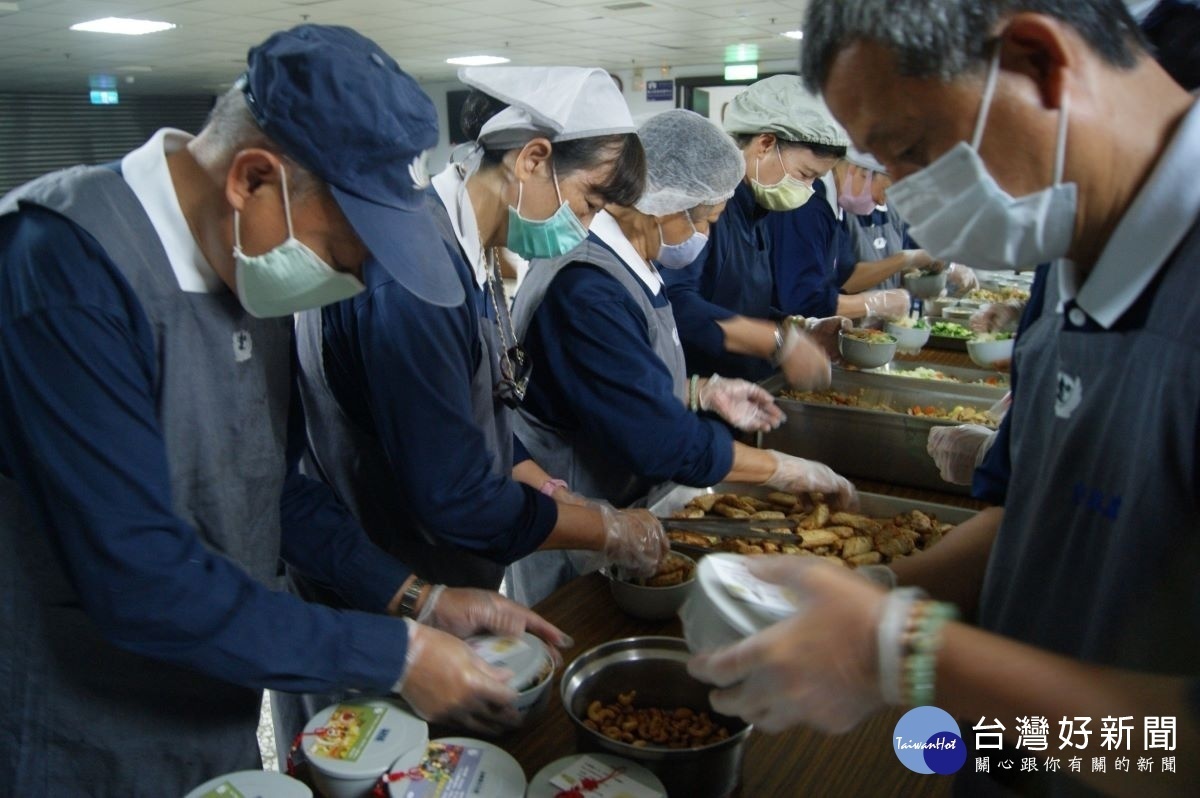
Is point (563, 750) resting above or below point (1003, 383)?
above

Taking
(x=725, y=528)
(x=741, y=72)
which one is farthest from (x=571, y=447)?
(x=741, y=72)

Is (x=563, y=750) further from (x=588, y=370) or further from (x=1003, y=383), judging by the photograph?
(x=1003, y=383)

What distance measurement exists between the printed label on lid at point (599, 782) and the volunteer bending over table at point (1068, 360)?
196 millimetres

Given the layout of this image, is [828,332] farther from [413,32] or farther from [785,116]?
[413,32]

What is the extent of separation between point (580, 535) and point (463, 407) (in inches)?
15.3

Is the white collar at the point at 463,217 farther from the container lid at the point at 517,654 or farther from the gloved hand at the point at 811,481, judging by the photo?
the gloved hand at the point at 811,481

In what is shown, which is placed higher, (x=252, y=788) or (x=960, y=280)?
→ (x=252, y=788)

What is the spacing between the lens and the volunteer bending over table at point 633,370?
6.25 ft

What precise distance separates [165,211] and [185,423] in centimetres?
28

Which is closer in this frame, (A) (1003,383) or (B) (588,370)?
(B) (588,370)

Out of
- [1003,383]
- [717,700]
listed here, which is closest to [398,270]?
[717,700]

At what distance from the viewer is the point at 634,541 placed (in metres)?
1.62

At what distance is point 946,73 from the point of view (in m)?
0.74

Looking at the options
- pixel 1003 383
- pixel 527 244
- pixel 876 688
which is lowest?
pixel 1003 383
